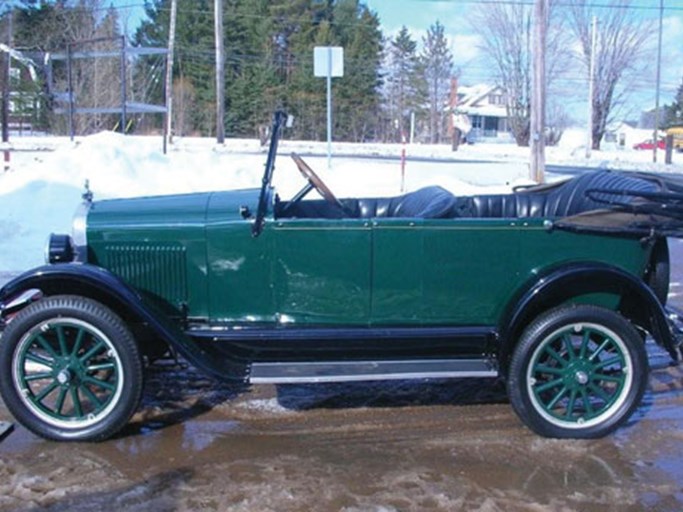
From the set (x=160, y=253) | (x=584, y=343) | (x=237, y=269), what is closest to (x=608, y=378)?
(x=584, y=343)

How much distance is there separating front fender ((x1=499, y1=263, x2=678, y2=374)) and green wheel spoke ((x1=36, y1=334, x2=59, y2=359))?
7.66ft

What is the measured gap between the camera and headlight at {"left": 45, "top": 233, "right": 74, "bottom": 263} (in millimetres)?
4195

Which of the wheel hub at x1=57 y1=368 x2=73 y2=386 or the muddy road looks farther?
the wheel hub at x1=57 y1=368 x2=73 y2=386

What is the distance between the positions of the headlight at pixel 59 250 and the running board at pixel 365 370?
122 centimetres

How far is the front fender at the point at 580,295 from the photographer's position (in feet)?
13.1

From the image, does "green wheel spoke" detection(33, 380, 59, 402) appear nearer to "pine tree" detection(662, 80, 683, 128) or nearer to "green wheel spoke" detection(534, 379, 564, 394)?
"green wheel spoke" detection(534, 379, 564, 394)

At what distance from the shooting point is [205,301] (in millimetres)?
4156

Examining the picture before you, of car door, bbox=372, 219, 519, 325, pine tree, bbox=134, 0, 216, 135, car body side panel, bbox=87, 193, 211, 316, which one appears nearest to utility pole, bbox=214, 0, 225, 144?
pine tree, bbox=134, 0, 216, 135

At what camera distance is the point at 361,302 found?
4.12 metres

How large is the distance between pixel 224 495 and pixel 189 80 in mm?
47403

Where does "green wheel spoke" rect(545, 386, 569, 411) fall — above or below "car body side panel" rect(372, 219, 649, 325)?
below

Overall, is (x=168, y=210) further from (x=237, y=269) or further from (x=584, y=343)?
(x=584, y=343)

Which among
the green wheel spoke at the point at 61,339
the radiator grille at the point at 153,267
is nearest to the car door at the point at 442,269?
the radiator grille at the point at 153,267

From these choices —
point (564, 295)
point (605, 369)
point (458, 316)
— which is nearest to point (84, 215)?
point (458, 316)
